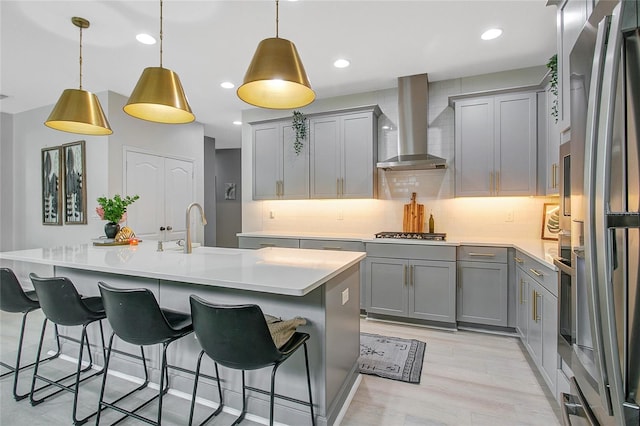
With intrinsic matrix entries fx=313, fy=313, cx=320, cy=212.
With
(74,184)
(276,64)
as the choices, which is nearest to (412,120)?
(276,64)

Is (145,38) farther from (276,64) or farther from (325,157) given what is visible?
(325,157)

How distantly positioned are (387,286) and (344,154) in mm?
1713

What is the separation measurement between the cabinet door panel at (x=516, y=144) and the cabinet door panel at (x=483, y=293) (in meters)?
0.86

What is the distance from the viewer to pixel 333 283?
1.88 m

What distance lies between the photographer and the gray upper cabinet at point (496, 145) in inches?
127

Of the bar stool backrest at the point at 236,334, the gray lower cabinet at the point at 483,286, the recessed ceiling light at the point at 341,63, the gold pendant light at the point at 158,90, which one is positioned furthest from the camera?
the recessed ceiling light at the point at 341,63

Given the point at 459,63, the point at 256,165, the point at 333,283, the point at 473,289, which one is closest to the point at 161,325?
the point at 333,283

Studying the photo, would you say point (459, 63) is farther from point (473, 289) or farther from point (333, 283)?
point (333, 283)

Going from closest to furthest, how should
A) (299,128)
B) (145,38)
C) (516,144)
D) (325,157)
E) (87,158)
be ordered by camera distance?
(145,38) < (516,144) < (325,157) < (299,128) < (87,158)

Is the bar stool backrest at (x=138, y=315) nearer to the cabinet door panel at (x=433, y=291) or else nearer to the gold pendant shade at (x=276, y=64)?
the gold pendant shade at (x=276, y=64)

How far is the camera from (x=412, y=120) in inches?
145

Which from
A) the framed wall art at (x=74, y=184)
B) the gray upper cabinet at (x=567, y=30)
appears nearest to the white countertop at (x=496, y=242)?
the gray upper cabinet at (x=567, y=30)

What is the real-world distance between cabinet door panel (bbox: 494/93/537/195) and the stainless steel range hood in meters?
0.60

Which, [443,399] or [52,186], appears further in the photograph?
[52,186]
